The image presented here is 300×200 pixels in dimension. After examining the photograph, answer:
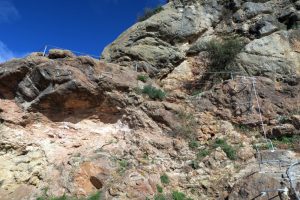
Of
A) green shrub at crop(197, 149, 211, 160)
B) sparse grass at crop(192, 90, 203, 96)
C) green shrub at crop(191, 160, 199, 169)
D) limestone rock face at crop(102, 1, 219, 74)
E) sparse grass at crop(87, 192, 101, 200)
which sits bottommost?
sparse grass at crop(87, 192, 101, 200)

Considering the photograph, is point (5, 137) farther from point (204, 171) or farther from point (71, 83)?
point (204, 171)

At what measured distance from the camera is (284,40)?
58.2 feet

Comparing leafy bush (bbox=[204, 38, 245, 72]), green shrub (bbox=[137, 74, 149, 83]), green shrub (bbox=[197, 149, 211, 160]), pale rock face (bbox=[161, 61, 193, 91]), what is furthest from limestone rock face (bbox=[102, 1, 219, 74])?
green shrub (bbox=[197, 149, 211, 160])

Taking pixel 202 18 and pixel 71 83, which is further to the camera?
pixel 202 18

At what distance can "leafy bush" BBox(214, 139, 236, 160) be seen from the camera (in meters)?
13.0

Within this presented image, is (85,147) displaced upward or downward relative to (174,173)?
upward

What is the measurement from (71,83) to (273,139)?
7.82m

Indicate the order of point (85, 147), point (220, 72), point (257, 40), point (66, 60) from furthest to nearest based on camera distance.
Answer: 1. point (257, 40)
2. point (220, 72)
3. point (66, 60)
4. point (85, 147)

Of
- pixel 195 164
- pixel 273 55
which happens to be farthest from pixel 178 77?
pixel 195 164

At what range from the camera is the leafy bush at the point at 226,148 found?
13.0m

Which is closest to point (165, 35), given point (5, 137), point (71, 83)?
point (71, 83)

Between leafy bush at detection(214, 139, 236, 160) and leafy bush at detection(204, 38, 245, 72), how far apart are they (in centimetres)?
461

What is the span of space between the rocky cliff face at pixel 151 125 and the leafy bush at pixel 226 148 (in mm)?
36

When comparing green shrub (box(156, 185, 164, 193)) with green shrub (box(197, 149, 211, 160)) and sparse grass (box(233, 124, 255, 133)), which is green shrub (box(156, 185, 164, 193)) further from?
sparse grass (box(233, 124, 255, 133))
